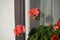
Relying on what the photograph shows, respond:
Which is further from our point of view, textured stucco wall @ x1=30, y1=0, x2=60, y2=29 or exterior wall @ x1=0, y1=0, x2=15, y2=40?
exterior wall @ x1=0, y1=0, x2=15, y2=40

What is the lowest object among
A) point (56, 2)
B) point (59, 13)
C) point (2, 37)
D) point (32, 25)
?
point (2, 37)

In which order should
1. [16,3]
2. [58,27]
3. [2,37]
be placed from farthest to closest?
[2,37]
[16,3]
[58,27]

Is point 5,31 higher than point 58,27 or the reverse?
the reverse

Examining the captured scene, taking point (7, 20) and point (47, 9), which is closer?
point (47, 9)

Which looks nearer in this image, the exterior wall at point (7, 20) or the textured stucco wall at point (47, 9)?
the textured stucco wall at point (47, 9)

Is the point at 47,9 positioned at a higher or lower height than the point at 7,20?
higher

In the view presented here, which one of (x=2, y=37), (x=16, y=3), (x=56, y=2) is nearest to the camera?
(x=56, y=2)

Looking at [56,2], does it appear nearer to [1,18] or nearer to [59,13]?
[59,13]

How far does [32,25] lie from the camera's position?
64.5 inches

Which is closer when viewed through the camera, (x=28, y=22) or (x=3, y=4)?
(x=28, y=22)

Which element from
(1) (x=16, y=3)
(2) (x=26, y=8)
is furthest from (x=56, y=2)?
(1) (x=16, y=3)

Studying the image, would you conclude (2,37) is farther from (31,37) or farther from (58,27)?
(58,27)

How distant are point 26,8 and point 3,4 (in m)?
0.30

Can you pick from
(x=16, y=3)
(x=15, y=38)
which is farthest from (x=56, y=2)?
(x=15, y=38)
